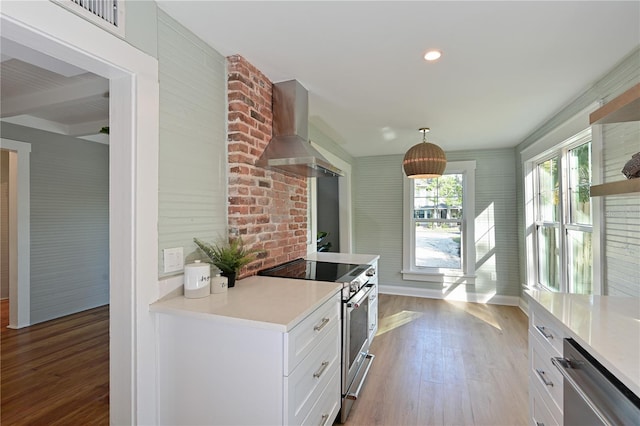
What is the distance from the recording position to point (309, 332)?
145 centimetres

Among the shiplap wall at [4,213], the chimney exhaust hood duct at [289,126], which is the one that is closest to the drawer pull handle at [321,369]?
the chimney exhaust hood duct at [289,126]

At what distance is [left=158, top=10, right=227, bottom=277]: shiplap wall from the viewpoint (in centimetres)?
158

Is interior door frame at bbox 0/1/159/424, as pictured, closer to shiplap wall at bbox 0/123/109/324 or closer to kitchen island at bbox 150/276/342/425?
kitchen island at bbox 150/276/342/425

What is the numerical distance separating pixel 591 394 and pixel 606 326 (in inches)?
14.4

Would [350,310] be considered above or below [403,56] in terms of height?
below

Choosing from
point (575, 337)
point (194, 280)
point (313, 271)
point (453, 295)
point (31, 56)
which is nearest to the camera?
point (575, 337)

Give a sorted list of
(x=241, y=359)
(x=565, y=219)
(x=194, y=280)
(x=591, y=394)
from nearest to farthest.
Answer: (x=591, y=394), (x=241, y=359), (x=194, y=280), (x=565, y=219)

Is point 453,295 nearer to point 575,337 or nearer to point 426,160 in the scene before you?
point 426,160

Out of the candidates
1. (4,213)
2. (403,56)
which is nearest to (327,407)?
(403,56)

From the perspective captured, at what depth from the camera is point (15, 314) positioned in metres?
3.47

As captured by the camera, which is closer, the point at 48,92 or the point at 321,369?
the point at 321,369

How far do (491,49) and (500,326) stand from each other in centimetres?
322

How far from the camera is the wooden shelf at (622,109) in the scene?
1223 millimetres

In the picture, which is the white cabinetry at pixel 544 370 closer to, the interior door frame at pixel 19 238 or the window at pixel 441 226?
the window at pixel 441 226
